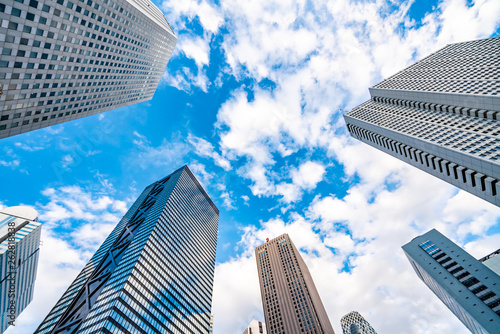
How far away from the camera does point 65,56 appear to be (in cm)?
5478

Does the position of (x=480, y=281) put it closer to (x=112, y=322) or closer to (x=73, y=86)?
(x=112, y=322)

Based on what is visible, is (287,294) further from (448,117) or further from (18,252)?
(18,252)

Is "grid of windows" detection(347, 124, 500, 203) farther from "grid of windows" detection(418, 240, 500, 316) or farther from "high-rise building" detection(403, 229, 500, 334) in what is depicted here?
"high-rise building" detection(403, 229, 500, 334)

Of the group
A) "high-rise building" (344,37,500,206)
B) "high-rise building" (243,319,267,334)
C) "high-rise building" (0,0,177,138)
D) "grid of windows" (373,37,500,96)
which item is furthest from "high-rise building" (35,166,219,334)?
"grid of windows" (373,37,500,96)

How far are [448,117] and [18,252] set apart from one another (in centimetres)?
16546

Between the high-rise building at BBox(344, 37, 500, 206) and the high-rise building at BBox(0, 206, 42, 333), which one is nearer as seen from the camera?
Result: the high-rise building at BBox(344, 37, 500, 206)

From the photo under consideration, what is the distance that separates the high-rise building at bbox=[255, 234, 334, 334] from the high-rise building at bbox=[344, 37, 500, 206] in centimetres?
9068

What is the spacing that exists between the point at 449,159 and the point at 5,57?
3722 inches

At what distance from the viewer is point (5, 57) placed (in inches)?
1623

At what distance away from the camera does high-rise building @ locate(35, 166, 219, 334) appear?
76312 mm

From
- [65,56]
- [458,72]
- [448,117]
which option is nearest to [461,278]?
[448,117]

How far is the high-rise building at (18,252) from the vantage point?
9138 cm

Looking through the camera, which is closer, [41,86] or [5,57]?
[5,57]

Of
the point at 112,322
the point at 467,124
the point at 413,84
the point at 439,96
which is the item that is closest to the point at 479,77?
the point at 439,96
